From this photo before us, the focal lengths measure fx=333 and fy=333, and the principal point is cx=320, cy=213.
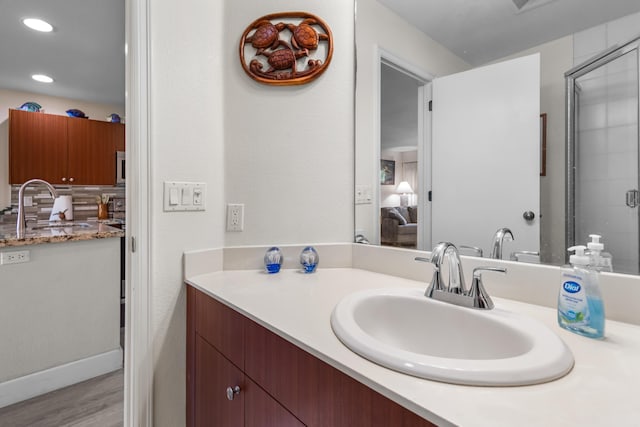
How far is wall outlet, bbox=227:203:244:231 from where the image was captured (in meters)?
1.33

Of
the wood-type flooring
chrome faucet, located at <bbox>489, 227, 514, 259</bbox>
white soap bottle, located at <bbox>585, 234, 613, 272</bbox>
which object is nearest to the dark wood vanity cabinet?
white soap bottle, located at <bbox>585, 234, 613, 272</bbox>

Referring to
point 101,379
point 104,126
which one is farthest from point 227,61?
point 104,126

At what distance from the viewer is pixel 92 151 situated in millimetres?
4074

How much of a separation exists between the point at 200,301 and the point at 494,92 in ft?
3.83

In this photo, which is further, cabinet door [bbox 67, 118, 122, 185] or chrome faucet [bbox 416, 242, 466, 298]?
cabinet door [bbox 67, 118, 122, 185]

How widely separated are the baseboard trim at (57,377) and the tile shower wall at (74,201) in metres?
2.79

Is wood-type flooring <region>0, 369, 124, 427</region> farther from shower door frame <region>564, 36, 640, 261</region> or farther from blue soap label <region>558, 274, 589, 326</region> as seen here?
shower door frame <region>564, 36, 640, 261</region>

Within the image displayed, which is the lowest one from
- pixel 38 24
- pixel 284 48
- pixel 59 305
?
pixel 59 305

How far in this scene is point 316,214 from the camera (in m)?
1.41

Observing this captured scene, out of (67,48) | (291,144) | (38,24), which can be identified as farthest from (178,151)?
(67,48)

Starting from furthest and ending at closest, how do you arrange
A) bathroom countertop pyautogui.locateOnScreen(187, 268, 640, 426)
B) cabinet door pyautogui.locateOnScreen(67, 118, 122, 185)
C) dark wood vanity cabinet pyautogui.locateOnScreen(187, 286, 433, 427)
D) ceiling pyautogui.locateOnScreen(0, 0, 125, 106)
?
cabinet door pyautogui.locateOnScreen(67, 118, 122, 185)
ceiling pyautogui.locateOnScreen(0, 0, 125, 106)
dark wood vanity cabinet pyautogui.locateOnScreen(187, 286, 433, 427)
bathroom countertop pyautogui.locateOnScreen(187, 268, 640, 426)

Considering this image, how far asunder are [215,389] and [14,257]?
5.41 ft

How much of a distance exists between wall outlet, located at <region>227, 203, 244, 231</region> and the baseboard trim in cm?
159

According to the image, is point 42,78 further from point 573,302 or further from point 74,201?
point 573,302
